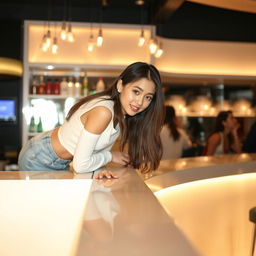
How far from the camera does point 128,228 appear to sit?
663mm

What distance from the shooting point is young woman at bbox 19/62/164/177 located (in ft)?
4.88

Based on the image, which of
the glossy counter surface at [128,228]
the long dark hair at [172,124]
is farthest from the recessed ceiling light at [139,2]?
the glossy counter surface at [128,228]

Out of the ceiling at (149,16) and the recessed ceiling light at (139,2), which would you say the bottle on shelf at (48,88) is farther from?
the recessed ceiling light at (139,2)

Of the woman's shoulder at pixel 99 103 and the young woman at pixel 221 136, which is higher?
the woman's shoulder at pixel 99 103

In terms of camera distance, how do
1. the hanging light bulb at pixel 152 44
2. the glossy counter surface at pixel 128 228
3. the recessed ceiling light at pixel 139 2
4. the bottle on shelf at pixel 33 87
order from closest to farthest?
the glossy counter surface at pixel 128 228 → the hanging light bulb at pixel 152 44 → the bottle on shelf at pixel 33 87 → the recessed ceiling light at pixel 139 2

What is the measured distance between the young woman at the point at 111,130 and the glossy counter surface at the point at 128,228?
48 centimetres

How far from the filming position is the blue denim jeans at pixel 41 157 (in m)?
1.72

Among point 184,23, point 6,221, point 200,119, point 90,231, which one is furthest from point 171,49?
point 90,231

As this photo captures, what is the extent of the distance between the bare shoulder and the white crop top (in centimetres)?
2

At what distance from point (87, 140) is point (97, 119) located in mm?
91

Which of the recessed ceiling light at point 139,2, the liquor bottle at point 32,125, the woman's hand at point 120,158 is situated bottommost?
the woman's hand at point 120,158

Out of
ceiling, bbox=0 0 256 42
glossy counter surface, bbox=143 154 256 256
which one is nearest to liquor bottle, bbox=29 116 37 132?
ceiling, bbox=0 0 256 42

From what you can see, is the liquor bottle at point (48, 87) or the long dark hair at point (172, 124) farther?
the liquor bottle at point (48, 87)

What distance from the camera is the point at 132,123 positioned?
69.6 inches
